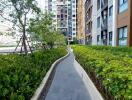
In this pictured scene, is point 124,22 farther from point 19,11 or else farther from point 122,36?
point 19,11

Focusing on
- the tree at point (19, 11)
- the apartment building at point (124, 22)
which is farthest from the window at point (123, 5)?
the tree at point (19, 11)

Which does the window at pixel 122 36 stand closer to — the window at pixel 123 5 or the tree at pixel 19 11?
the window at pixel 123 5

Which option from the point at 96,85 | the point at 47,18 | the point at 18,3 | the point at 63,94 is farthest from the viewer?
the point at 47,18

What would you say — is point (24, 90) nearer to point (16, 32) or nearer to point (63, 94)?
point (63, 94)

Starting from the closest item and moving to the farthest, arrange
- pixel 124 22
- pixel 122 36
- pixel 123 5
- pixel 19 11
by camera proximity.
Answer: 1. pixel 19 11
2. pixel 124 22
3. pixel 123 5
4. pixel 122 36

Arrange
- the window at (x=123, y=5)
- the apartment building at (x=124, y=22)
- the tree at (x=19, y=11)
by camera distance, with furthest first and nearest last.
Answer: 1. the window at (x=123, y=5)
2. the apartment building at (x=124, y=22)
3. the tree at (x=19, y=11)

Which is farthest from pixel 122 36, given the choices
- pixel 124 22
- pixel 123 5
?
pixel 123 5

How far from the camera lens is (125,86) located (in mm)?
5527

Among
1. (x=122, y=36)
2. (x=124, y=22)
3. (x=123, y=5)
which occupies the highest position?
(x=123, y=5)

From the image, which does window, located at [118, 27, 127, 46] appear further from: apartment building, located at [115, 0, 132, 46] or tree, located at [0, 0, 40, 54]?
tree, located at [0, 0, 40, 54]

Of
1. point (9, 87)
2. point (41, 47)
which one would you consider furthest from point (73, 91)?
point (41, 47)

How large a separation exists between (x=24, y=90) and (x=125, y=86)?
340cm

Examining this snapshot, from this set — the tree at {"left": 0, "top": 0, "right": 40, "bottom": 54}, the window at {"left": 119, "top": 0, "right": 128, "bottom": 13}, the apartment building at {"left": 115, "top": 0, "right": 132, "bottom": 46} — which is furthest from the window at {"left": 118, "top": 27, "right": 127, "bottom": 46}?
the tree at {"left": 0, "top": 0, "right": 40, "bottom": 54}

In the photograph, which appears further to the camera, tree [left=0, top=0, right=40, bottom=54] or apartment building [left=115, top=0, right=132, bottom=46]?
apartment building [left=115, top=0, right=132, bottom=46]
